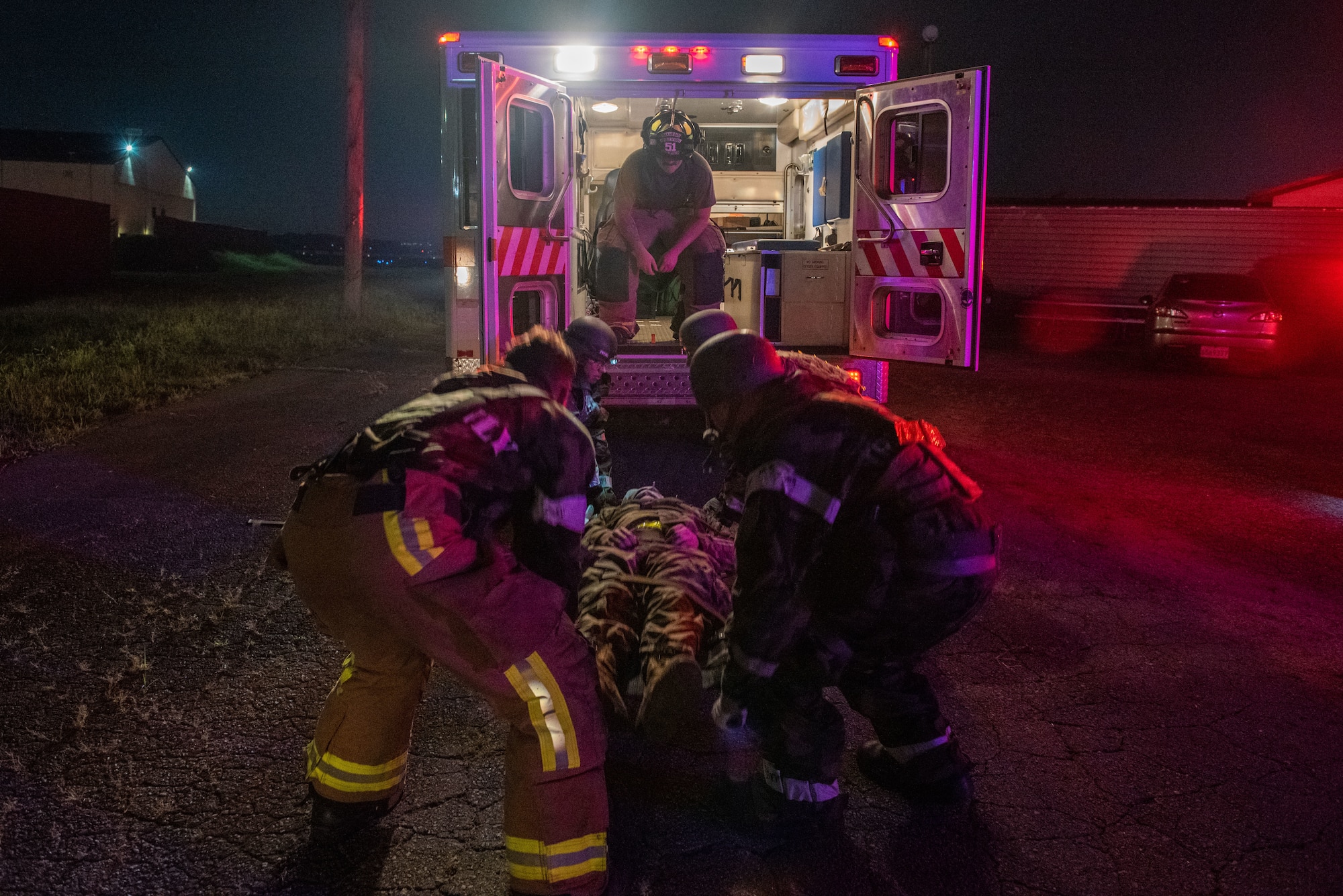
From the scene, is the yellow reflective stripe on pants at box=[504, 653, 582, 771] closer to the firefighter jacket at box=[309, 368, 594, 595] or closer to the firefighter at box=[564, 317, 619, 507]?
the firefighter jacket at box=[309, 368, 594, 595]

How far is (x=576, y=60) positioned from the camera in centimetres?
691

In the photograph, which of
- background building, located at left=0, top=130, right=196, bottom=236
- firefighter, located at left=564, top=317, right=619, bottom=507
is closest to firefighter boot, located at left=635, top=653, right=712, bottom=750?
firefighter, located at left=564, top=317, right=619, bottom=507

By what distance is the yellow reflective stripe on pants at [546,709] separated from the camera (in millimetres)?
2338

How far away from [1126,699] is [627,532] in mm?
1994

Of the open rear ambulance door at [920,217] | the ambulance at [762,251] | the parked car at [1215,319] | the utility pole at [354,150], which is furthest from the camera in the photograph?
the utility pole at [354,150]

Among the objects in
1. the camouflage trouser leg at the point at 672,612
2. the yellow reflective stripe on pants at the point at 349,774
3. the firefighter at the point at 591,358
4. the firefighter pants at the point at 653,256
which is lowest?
the yellow reflective stripe on pants at the point at 349,774

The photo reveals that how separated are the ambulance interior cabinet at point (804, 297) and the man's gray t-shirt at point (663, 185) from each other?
88 cm

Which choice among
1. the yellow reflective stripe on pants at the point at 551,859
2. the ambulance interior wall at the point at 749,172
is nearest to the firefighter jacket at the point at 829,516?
the yellow reflective stripe on pants at the point at 551,859

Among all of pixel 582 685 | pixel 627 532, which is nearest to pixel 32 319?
pixel 627 532

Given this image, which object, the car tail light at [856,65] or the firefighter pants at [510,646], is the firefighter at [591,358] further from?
the car tail light at [856,65]

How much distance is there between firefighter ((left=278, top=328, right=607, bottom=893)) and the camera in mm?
2311

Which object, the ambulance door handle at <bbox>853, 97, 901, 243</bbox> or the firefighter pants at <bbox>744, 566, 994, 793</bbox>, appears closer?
the firefighter pants at <bbox>744, 566, 994, 793</bbox>

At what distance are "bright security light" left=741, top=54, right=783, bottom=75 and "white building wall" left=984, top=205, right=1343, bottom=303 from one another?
16.1 meters

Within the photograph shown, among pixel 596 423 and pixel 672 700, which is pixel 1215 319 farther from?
pixel 672 700
